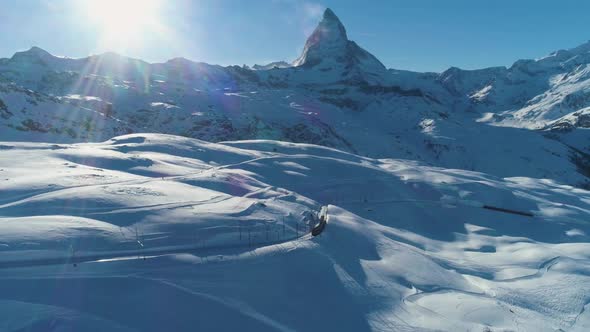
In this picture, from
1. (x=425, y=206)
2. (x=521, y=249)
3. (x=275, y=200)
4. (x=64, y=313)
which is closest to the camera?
(x=64, y=313)

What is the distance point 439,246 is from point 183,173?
2592 centimetres

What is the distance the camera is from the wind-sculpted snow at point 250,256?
A: 51.8 ft

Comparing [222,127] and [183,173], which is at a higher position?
[222,127]

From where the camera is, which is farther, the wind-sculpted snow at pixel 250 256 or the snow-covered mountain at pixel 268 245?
the snow-covered mountain at pixel 268 245

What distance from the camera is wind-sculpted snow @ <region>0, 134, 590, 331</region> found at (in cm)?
1580

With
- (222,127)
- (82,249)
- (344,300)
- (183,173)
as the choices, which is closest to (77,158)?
(183,173)

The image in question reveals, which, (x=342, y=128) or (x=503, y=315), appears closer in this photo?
(x=503, y=315)

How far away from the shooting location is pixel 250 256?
2139 centimetres

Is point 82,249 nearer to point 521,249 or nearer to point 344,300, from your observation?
point 344,300

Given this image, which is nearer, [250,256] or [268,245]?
[250,256]

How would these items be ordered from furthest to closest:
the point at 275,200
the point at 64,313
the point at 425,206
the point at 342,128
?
1. the point at 342,128
2. the point at 425,206
3. the point at 275,200
4. the point at 64,313

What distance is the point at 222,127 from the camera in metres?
128

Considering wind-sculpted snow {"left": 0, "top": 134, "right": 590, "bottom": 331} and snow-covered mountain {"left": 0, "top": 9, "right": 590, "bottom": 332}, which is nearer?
wind-sculpted snow {"left": 0, "top": 134, "right": 590, "bottom": 331}

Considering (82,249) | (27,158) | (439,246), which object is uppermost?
(27,158)
